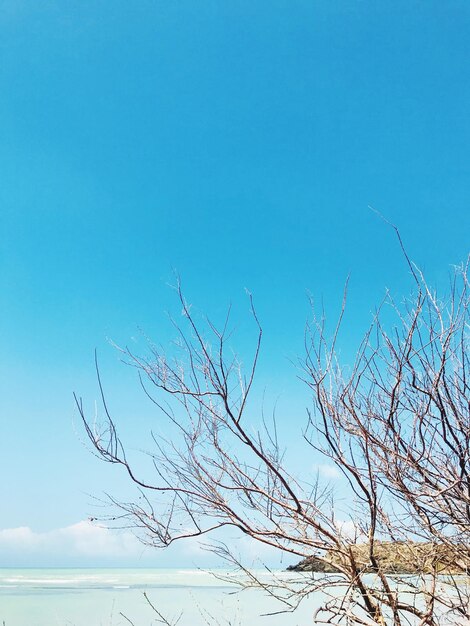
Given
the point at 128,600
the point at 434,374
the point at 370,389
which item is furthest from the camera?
the point at 128,600

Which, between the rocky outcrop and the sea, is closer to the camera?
the rocky outcrop

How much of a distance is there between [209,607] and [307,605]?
2455mm

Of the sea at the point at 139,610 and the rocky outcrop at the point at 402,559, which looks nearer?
the rocky outcrop at the point at 402,559

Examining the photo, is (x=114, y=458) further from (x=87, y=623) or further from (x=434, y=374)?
(x=87, y=623)

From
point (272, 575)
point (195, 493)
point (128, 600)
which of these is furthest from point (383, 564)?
point (128, 600)

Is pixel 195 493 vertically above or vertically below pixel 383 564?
above

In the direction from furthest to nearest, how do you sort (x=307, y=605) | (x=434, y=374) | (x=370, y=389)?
1. (x=307, y=605)
2. (x=370, y=389)
3. (x=434, y=374)

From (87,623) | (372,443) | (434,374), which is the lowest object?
(87,623)

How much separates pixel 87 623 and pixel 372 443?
485 inches

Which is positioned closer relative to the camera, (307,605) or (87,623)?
(87,623)

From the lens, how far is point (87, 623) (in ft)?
43.8

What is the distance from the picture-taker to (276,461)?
3.92 metres

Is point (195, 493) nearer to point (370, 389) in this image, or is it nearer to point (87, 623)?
point (370, 389)

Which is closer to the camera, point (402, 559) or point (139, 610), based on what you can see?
point (402, 559)
